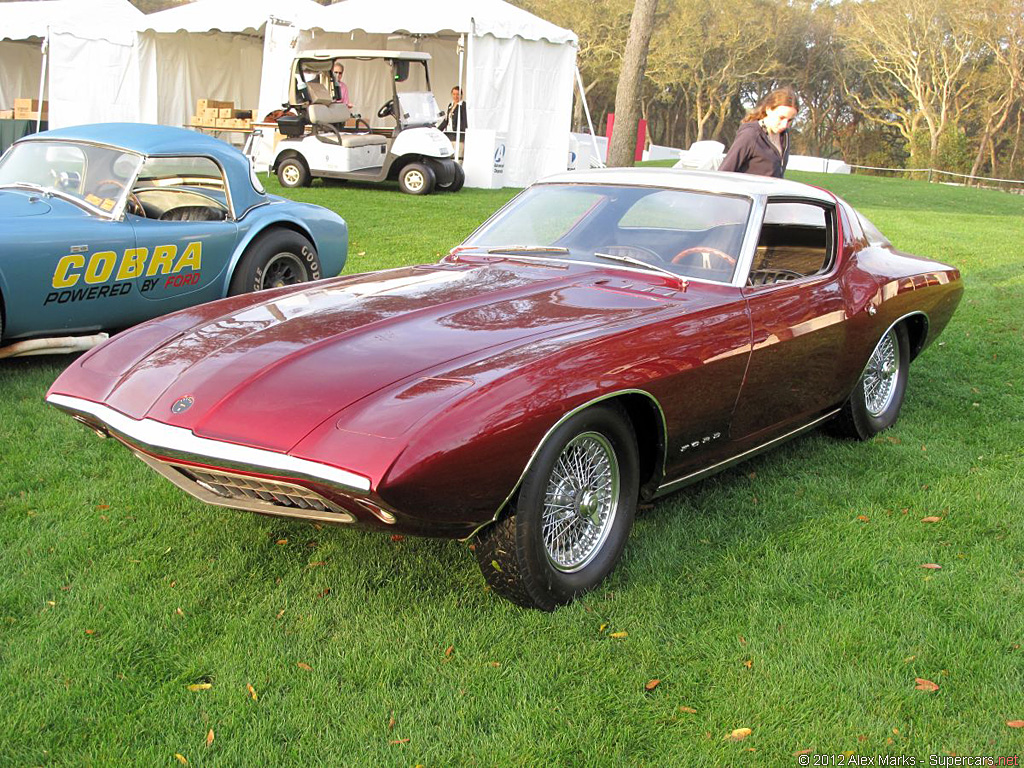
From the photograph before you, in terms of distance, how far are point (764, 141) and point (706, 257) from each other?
2.49 meters

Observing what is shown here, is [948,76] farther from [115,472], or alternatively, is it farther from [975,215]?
[115,472]

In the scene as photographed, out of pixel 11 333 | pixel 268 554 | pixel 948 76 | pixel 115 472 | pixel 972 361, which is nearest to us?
pixel 268 554

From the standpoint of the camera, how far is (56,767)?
2.43 meters

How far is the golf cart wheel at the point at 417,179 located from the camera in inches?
607

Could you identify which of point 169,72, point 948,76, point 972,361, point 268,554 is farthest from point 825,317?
point 948,76

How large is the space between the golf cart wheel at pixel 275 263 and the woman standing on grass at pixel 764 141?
117 inches

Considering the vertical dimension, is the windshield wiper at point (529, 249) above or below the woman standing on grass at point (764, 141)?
below

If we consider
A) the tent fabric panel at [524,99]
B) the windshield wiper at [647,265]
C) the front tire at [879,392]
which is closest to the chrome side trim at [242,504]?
the windshield wiper at [647,265]

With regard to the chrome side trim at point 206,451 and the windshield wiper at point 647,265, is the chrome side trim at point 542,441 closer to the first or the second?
the chrome side trim at point 206,451

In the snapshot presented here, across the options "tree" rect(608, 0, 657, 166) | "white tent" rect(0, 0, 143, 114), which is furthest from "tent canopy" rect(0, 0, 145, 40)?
"tree" rect(608, 0, 657, 166)

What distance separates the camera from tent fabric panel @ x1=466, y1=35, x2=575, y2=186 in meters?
17.1

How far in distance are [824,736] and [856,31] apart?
4346 centimetres

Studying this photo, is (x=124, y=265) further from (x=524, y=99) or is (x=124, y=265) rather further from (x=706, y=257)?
(x=524, y=99)

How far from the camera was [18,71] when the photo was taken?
24.2 metres
